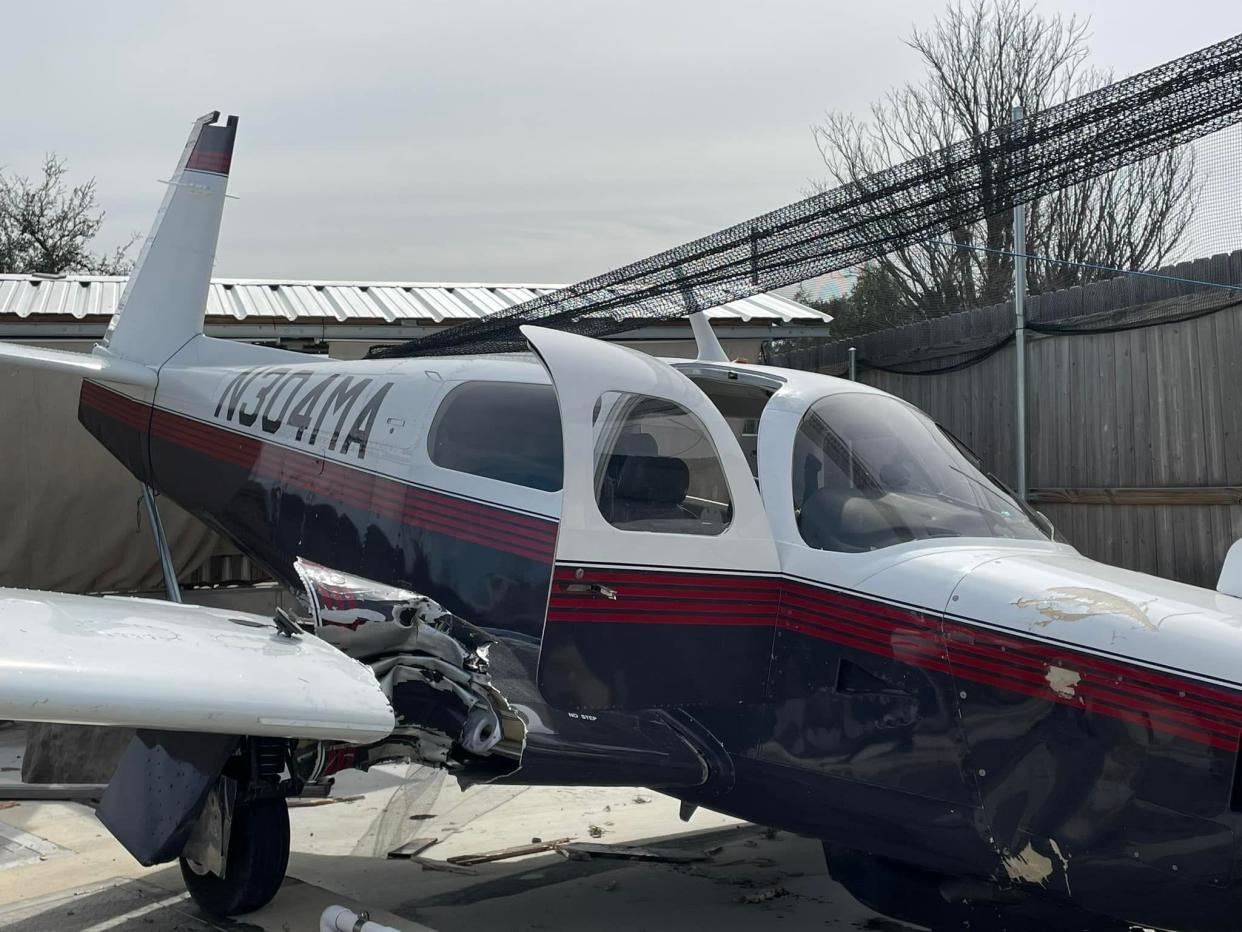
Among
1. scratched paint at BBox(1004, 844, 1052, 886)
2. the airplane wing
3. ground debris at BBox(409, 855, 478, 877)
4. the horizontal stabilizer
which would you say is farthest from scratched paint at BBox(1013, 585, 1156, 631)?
the horizontal stabilizer

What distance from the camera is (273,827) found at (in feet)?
16.7

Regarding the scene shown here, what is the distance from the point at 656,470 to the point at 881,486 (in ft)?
2.77

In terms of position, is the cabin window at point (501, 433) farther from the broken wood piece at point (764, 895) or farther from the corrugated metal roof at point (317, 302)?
the corrugated metal roof at point (317, 302)

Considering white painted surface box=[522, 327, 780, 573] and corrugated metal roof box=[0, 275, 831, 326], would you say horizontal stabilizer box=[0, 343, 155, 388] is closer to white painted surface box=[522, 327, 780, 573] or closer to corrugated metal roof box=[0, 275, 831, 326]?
corrugated metal roof box=[0, 275, 831, 326]

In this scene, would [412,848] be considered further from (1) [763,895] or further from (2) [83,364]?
(2) [83,364]

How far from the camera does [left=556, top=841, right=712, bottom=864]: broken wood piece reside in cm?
575

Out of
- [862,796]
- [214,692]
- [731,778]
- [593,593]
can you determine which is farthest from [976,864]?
[214,692]

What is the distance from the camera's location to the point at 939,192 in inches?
267

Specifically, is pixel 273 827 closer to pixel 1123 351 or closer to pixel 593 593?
pixel 593 593

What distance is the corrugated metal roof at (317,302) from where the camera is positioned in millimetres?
11117

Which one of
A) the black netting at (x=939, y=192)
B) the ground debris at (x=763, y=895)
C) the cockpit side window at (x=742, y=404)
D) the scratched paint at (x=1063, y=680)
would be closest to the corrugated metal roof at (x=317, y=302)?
the black netting at (x=939, y=192)

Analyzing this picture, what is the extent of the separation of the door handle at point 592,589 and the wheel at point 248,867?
1.83 m

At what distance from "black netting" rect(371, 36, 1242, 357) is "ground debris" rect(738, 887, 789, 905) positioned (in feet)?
11.0

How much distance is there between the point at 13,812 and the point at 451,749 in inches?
150
